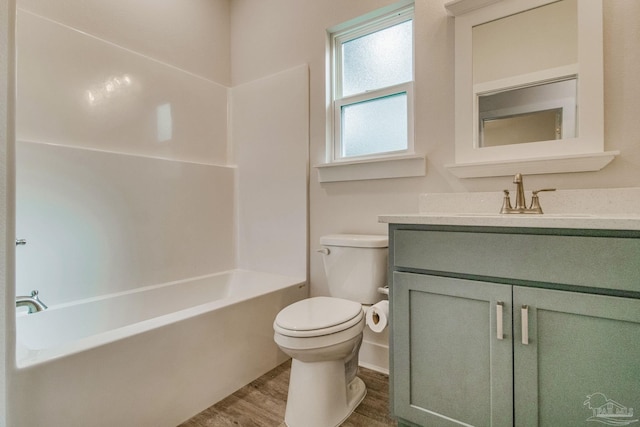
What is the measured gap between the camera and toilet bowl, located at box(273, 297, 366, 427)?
3.97 ft

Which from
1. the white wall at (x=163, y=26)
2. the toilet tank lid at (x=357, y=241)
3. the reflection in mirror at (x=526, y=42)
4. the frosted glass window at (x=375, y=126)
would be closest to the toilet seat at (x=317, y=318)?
the toilet tank lid at (x=357, y=241)

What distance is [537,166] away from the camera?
131 cm

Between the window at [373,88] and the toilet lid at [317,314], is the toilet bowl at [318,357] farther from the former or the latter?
the window at [373,88]

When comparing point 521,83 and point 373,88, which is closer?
point 521,83

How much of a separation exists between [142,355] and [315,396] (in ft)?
2.39

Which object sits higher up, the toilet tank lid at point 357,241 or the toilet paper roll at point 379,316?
the toilet tank lid at point 357,241

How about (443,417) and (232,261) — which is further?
(232,261)

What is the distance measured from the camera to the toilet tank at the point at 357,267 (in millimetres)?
1555

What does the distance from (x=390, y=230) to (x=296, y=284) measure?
0.97 metres

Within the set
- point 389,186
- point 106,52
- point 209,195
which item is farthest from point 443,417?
point 106,52

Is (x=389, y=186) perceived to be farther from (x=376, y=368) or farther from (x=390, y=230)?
(x=376, y=368)

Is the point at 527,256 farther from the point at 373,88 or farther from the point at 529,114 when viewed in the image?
the point at 373,88

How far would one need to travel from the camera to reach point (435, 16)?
158 cm

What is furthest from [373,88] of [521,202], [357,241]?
[521,202]
